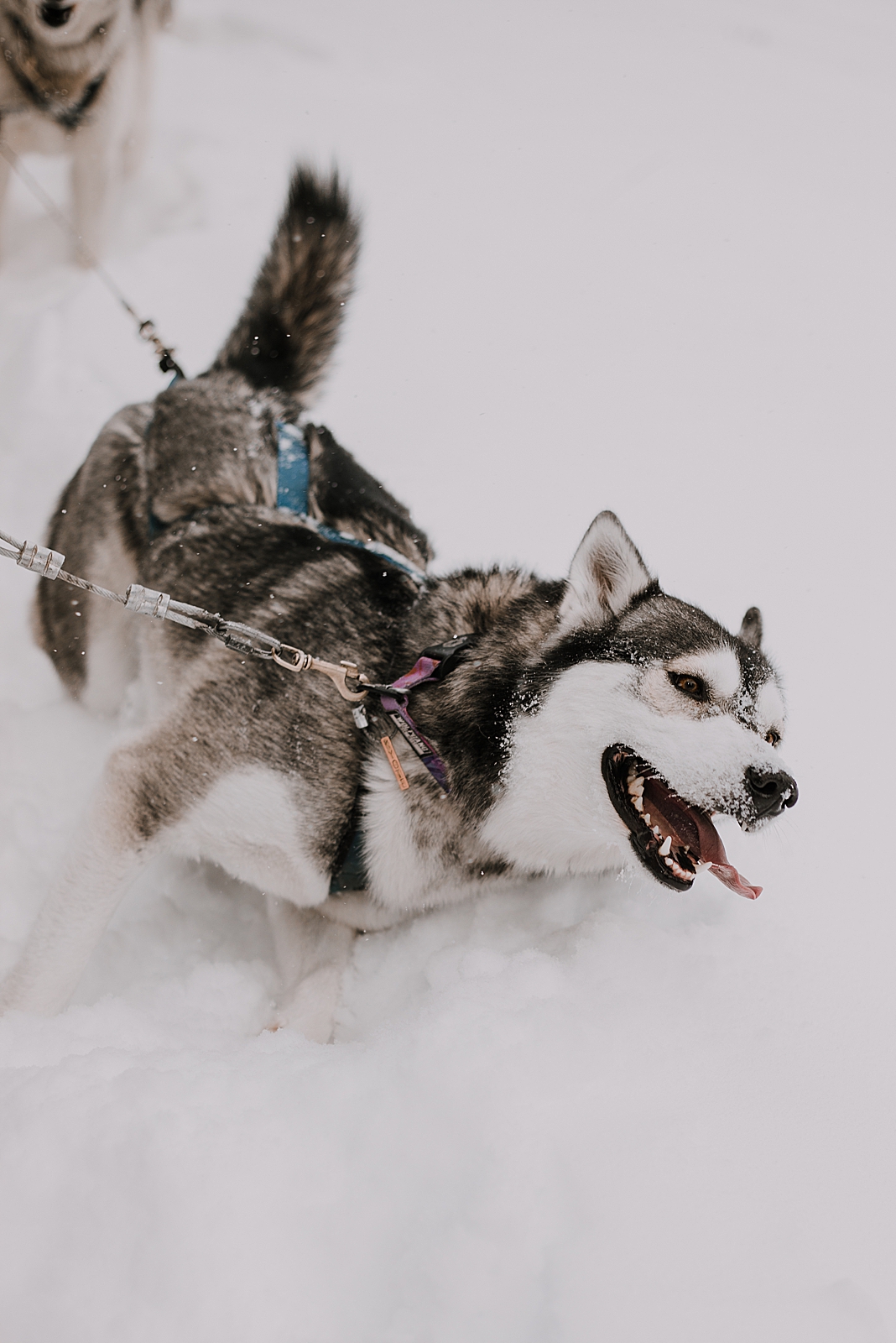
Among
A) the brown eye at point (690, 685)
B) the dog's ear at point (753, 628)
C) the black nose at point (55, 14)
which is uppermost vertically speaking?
the black nose at point (55, 14)

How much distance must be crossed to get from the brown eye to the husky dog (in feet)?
13.2

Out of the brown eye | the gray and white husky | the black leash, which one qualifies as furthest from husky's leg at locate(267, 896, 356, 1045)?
the black leash

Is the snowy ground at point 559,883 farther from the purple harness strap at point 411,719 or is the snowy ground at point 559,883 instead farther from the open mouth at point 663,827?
the purple harness strap at point 411,719

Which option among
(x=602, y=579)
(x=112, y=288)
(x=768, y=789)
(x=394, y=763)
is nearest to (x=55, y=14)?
(x=112, y=288)

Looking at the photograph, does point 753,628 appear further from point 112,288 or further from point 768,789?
point 112,288

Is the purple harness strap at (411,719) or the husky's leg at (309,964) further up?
the purple harness strap at (411,719)

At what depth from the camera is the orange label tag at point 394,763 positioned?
197cm

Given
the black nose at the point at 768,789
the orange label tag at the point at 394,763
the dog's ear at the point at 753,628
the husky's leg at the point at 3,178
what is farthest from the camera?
the husky's leg at the point at 3,178

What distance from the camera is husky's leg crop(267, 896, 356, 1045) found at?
215 centimetres

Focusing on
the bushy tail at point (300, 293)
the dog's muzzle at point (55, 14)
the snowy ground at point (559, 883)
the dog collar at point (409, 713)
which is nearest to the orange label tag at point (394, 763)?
the dog collar at point (409, 713)

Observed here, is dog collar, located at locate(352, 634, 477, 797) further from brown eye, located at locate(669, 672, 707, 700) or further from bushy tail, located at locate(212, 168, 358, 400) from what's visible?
bushy tail, located at locate(212, 168, 358, 400)

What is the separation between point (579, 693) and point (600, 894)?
643 mm

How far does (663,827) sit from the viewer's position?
1.80 meters

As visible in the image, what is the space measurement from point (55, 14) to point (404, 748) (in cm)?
415
